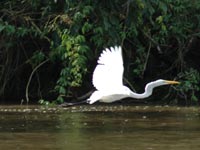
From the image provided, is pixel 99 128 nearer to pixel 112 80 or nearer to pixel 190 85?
pixel 112 80

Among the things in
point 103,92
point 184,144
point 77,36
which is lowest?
point 184,144

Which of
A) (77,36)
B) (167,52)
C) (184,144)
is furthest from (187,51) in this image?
(184,144)

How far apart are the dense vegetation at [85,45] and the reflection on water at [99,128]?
104 cm

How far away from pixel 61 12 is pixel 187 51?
252 cm

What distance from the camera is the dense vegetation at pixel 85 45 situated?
455 inches

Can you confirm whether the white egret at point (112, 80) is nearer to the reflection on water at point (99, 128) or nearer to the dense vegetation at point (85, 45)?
the reflection on water at point (99, 128)

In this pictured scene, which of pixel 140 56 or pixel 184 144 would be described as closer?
pixel 184 144

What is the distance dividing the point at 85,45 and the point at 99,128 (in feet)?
10.7

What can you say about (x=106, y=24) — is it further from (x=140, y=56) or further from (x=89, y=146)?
(x=89, y=146)

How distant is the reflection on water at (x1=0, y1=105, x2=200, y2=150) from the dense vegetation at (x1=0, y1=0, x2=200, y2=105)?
1.04 meters

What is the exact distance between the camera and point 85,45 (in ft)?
38.7

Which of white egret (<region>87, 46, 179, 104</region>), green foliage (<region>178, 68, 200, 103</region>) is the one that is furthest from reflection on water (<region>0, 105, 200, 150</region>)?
green foliage (<region>178, 68, 200, 103</region>)

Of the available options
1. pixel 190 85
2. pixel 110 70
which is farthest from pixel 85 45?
pixel 110 70

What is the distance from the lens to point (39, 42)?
13172 millimetres
